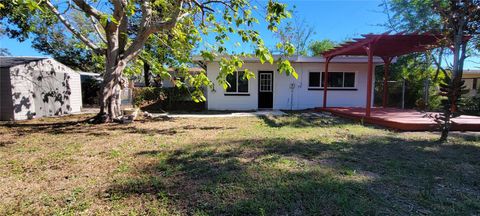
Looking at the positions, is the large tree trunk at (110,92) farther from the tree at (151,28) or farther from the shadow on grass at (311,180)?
the shadow on grass at (311,180)

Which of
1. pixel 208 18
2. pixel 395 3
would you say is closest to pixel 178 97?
pixel 208 18

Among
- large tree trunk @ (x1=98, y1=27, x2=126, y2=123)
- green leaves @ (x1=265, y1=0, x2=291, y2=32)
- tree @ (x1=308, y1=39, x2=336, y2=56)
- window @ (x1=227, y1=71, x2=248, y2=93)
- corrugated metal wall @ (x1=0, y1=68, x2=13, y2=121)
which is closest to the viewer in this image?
green leaves @ (x1=265, y1=0, x2=291, y2=32)

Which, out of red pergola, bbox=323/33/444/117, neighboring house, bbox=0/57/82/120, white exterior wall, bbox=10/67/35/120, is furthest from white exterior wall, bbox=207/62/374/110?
white exterior wall, bbox=10/67/35/120

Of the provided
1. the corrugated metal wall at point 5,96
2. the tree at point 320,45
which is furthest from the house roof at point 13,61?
the tree at point 320,45

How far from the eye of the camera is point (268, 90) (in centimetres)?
1287

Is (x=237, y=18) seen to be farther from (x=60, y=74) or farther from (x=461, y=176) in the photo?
(x=60, y=74)

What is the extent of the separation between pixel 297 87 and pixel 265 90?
5.22 feet

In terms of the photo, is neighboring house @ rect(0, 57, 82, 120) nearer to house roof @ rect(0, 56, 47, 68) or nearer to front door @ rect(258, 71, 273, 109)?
house roof @ rect(0, 56, 47, 68)

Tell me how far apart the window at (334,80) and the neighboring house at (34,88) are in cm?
1122

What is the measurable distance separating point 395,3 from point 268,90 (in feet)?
30.9

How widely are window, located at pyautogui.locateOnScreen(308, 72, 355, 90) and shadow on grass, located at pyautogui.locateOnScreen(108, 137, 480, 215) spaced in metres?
8.17

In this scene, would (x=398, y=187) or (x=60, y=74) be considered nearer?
(x=398, y=187)

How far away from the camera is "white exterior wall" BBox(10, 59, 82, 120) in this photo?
28.8 feet

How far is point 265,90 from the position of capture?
42.2 feet
